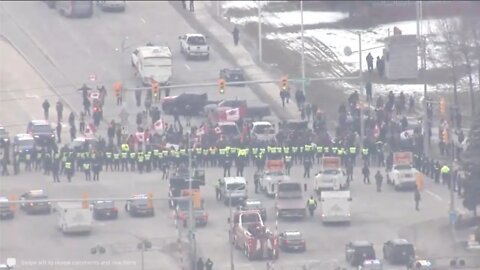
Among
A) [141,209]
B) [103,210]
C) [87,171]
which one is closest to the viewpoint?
[103,210]

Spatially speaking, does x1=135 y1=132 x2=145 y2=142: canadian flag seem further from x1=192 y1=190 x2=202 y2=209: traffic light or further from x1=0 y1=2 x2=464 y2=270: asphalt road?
x1=192 y1=190 x2=202 y2=209: traffic light

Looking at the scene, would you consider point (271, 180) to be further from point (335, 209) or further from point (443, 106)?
point (443, 106)

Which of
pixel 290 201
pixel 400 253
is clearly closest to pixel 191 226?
pixel 400 253

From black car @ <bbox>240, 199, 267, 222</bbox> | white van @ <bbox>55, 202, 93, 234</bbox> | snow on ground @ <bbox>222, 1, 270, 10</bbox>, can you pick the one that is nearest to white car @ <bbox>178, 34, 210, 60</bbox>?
snow on ground @ <bbox>222, 1, 270, 10</bbox>

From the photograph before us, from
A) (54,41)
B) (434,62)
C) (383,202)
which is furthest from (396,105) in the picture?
(54,41)

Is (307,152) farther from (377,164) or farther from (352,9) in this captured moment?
(352,9)

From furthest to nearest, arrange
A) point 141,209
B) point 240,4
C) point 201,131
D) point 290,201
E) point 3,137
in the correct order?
point 240,4 < point 3,137 < point 201,131 < point 290,201 < point 141,209
